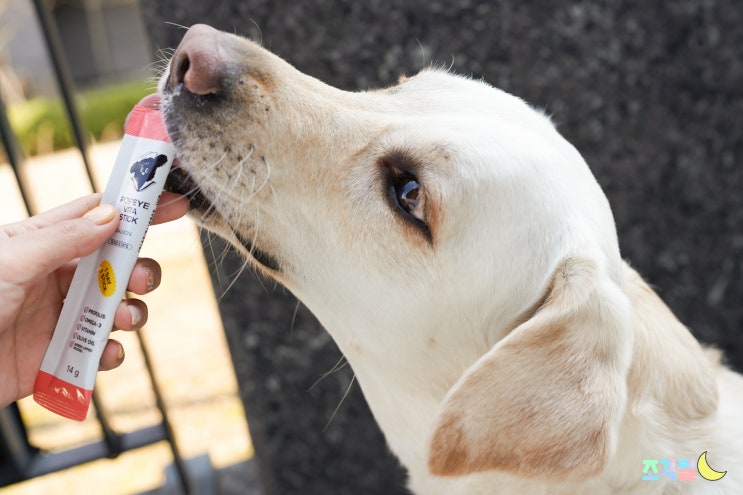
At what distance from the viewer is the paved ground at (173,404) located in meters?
4.02

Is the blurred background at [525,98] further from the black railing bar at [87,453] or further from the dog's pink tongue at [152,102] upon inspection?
the dog's pink tongue at [152,102]

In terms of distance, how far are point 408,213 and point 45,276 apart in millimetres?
1020

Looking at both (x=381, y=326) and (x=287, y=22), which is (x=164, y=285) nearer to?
(x=287, y=22)

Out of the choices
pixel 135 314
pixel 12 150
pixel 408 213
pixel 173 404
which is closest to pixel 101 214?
pixel 135 314

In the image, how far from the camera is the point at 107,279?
1.81 m

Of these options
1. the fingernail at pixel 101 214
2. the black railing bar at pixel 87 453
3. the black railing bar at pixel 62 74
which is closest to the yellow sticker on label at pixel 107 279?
the fingernail at pixel 101 214

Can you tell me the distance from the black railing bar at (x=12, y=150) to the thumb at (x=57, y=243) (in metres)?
1.16

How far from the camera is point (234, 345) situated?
3332mm

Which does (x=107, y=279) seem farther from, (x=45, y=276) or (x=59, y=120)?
(x=59, y=120)

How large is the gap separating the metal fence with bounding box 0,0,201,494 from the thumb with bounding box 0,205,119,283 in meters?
1.17

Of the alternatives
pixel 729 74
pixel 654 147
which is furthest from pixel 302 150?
pixel 729 74

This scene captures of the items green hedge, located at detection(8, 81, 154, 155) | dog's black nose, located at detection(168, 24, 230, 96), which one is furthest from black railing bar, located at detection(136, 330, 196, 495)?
green hedge, located at detection(8, 81, 154, 155)

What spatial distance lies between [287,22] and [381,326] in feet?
5.35

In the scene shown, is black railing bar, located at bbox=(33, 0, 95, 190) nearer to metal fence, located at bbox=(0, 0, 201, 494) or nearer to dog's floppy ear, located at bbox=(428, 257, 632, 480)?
metal fence, located at bbox=(0, 0, 201, 494)
